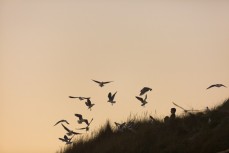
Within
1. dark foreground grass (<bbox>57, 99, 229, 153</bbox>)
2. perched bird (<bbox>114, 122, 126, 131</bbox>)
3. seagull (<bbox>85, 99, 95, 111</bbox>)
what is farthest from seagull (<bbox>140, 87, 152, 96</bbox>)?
seagull (<bbox>85, 99, 95, 111</bbox>)

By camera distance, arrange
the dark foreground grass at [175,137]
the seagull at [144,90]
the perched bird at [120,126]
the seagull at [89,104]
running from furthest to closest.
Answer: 1. the perched bird at [120,126]
2. the seagull at [144,90]
3. the seagull at [89,104]
4. the dark foreground grass at [175,137]

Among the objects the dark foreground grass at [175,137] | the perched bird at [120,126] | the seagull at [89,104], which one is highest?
the seagull at [89,104]

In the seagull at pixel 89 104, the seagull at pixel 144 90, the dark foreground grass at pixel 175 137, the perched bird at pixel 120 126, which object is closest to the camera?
the dark foreground grass at pixel 175 137

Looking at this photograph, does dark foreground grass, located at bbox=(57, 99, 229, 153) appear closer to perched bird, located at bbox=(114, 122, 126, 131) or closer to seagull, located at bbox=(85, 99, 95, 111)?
perched bird, located at bbox=(114, 122, 126, 131)

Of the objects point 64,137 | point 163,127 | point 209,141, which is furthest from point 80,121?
point 209,141

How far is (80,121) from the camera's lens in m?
9.70

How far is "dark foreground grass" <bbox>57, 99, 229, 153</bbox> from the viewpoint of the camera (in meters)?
7.37

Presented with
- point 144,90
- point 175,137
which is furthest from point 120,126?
point 175,137

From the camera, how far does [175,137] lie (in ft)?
25.7

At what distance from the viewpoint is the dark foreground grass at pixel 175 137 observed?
Result: 737 centimetres

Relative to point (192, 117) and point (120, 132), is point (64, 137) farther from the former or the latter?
point (192, 117)

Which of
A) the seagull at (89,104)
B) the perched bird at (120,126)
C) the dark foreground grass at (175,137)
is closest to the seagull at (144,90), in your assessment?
the dark foreground grass at (175,137)

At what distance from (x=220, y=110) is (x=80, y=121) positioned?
2395 mm

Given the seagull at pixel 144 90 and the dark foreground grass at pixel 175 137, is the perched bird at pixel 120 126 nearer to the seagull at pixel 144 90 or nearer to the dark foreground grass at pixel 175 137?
the dark foreground grass at pixel 175 137
